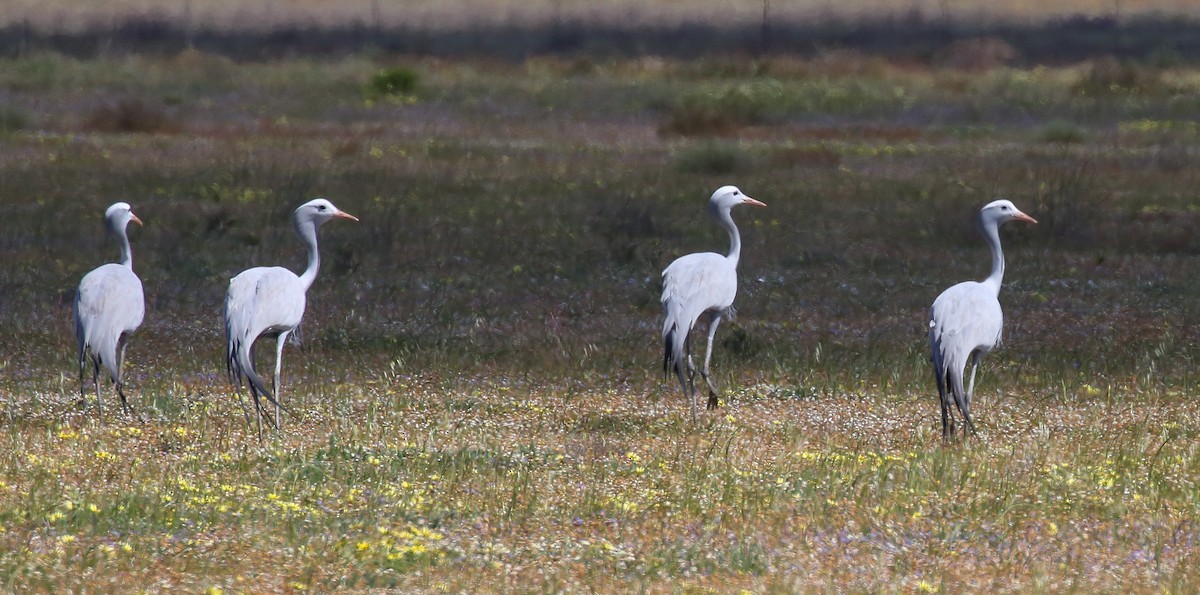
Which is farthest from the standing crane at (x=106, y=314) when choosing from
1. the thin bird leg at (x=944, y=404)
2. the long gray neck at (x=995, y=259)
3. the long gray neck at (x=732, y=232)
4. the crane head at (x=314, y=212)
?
the long gray neck at (x=995, y=259)

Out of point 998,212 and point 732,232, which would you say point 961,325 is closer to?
point 998,212

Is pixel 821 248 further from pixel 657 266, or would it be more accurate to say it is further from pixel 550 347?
pixel 550 347

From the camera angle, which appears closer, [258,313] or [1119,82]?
[258,313]

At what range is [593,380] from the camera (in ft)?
37.9

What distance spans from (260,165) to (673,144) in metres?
9.32

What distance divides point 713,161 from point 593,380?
15.1 metres

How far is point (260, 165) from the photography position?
82.6 feet

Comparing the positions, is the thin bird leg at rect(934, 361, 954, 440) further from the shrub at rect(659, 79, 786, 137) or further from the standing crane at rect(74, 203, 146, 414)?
the shrub at rect(659, 79, 786, 137)

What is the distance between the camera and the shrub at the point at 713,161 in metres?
26.2

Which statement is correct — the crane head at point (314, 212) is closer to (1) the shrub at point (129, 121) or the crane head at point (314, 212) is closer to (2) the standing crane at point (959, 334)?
(2) the standing crane at point (959, 334)

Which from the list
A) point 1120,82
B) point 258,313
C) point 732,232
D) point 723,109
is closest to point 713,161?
point 723,109

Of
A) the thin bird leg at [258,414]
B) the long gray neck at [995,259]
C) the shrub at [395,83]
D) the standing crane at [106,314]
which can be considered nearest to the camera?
the thin bird leg at [258,414]

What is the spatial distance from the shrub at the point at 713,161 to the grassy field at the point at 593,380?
58mm

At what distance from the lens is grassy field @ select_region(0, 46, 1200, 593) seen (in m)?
6.89
